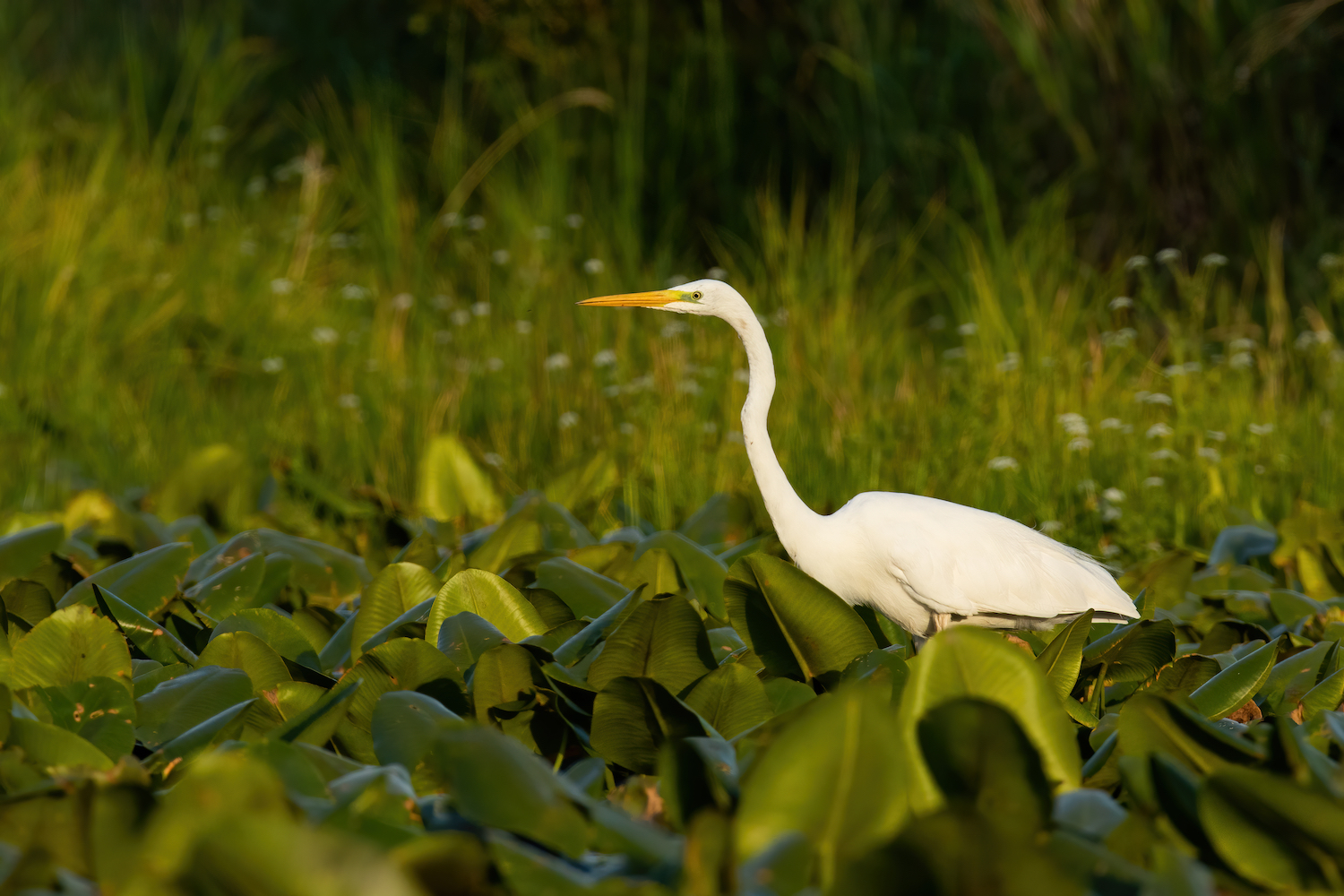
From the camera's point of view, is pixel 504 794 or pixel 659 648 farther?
pixel 659 648

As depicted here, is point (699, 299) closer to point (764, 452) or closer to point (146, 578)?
point (764, 452)

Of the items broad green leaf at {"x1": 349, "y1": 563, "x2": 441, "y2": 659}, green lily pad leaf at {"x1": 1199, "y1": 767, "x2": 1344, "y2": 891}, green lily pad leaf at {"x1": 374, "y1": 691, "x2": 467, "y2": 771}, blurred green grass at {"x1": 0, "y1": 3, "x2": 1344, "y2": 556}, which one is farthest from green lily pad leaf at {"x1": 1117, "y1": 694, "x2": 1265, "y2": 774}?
blurred green grass at {"x1": 0, "y1": 3, "x2": 1344, "y2": 556}

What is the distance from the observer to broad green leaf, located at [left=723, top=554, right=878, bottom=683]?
2.11 metres

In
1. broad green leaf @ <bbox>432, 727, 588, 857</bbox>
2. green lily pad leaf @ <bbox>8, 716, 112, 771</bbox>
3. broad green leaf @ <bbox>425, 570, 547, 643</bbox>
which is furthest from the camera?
broad green leaf @ <bbox>425, 570, 547, 643</bbox>

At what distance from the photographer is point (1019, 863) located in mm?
1198

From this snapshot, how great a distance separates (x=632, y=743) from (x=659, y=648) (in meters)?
0.22

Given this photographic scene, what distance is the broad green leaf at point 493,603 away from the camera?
2234mm

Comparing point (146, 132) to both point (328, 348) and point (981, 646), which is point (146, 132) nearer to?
point (328, 348)

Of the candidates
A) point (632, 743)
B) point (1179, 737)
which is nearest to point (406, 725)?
point (632, 743)

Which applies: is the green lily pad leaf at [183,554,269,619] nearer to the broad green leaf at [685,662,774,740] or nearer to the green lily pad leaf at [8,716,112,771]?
the green lily pad leaf at [8,716,112,771]

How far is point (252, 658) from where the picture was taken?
203cm

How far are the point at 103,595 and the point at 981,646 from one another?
1.40 metres

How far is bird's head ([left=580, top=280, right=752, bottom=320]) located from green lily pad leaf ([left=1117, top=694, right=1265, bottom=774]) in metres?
1.50

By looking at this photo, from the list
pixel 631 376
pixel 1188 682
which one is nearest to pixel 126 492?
pixel 631 376
